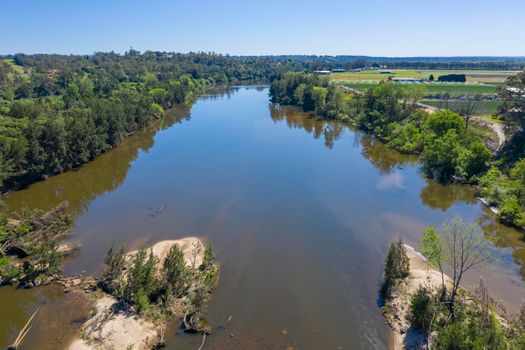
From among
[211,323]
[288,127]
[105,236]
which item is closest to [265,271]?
[211,323]

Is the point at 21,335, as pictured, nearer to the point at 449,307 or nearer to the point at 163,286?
the point at 163,286

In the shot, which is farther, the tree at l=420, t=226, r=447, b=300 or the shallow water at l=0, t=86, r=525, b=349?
the shallow water at l=0, t=86, r=525, b=349

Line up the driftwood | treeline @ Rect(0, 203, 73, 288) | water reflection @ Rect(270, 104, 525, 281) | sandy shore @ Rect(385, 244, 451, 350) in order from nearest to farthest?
sandy shore @ Rect(385, 244, 451, 350)
the driftwood
treeline @ Rect(0, 203, 73, 288)
water reflection @ Rect(270, 104, 525, 281)

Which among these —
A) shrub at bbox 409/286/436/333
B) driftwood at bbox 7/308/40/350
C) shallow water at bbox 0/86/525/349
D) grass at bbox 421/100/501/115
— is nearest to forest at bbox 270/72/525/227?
shallow water at bbox 0/86/525/349

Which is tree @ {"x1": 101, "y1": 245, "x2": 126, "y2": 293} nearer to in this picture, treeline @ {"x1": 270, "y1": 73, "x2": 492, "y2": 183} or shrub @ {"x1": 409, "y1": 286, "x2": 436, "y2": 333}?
shrub @ {"x1": 409, "y1": 286, "x2": 436, "y2": 333}

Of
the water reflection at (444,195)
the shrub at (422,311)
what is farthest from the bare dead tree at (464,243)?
the water reflection at (444,195)

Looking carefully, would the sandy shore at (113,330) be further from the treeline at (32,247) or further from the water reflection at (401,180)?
the water reflection at (401,180)

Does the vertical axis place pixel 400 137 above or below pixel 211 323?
above

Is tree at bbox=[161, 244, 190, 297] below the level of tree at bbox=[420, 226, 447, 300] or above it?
below

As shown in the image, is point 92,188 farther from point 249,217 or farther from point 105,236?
point 249,217
